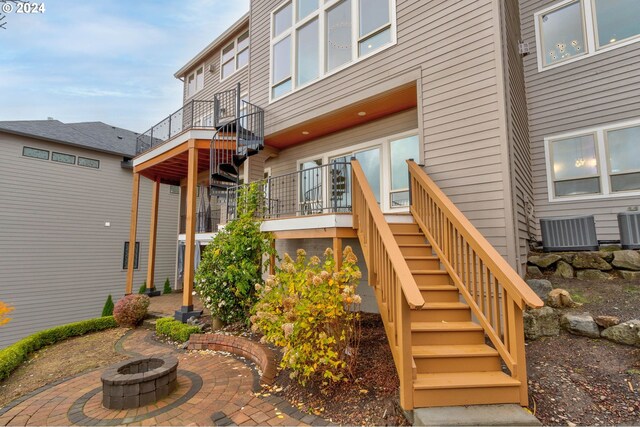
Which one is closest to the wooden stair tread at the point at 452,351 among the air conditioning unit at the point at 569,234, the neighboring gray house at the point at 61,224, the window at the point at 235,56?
the air conditioning unit at the point at 569,234

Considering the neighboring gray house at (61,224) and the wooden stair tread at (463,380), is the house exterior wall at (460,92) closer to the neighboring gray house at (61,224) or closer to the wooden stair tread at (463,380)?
the wooden stair tread at (463,380)

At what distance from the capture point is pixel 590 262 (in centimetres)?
527

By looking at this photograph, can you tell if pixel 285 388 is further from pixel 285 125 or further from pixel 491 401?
pixel 285 125

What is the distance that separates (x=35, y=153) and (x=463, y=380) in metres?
14.8

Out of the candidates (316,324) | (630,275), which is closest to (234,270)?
(316,324)

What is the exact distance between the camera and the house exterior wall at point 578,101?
5996 mm

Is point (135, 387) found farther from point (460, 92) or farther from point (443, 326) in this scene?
point (460, 92)

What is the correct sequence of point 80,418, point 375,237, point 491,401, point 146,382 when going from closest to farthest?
point 491,401 → point 80,418 → point 146,382 → point 375,237

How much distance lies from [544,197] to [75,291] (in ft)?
49.5

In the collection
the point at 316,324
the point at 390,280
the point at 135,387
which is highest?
the point at 390,280

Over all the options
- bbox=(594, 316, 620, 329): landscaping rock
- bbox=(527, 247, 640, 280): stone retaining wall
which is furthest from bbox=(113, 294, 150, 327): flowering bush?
bbox=(594, 316, 620, 329): landscaping rock

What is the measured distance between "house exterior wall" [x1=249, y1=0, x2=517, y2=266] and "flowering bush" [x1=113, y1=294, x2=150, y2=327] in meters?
6.80

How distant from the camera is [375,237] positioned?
4.09 metres

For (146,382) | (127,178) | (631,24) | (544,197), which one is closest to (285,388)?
(146,382)
